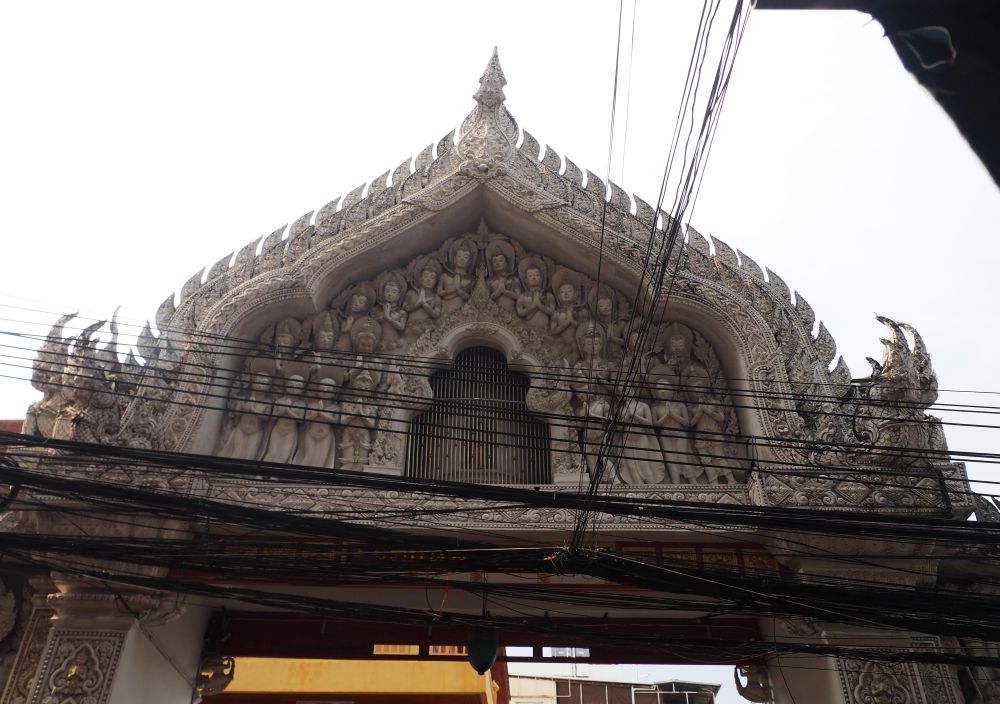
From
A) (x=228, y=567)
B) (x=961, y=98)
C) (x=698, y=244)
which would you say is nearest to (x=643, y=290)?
(x=698, y=244)

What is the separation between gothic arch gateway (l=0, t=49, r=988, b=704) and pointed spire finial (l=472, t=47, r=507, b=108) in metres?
0.03

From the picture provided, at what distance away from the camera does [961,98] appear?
2.45 m

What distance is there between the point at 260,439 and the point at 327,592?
1635mm

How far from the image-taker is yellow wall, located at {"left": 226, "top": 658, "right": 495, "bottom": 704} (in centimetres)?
1066

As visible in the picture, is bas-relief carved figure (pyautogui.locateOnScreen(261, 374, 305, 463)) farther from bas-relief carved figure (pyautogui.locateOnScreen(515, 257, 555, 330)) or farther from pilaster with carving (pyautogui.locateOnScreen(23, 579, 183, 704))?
bas-relief carved figure (pyautogui.locateOnScreen(515, 257, 555, 330))

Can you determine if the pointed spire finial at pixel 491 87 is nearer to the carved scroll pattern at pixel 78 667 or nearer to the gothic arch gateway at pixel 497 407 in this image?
the gothic arch gateway at pixel 497 407

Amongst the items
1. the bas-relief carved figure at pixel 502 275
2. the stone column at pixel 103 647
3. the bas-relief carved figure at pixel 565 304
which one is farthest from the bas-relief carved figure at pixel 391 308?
the stone column at pixel 103 647

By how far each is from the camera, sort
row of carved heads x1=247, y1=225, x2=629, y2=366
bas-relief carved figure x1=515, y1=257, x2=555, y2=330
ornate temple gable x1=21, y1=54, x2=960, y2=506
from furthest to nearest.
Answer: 1. bas-relief carved figure x1=515, y1=257, x2=555, y2=330
2. row of carved heads x1=247, y1=225, x2=629, y2=366
3. ornate temple gable x1=21, y1=54, x2=960, y2=506

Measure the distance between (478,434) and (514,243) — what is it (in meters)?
2.34

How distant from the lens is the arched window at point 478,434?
8.20m

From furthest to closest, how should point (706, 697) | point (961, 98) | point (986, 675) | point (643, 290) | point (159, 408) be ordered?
point (706, 697) → point (643, 290) → point (159, 408) → point (986, 675) → point (961, 98)

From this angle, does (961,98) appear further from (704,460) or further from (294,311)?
(294,311)

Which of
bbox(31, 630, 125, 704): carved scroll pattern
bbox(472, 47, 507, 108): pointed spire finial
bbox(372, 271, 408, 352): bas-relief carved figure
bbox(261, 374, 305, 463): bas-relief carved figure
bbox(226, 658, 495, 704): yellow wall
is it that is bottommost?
bbox(31, 630, 125, 704): carved scroll pattern

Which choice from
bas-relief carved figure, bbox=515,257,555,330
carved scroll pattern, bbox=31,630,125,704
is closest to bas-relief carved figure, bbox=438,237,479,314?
bas-relief carved figure, bbox=515,257,555,330
